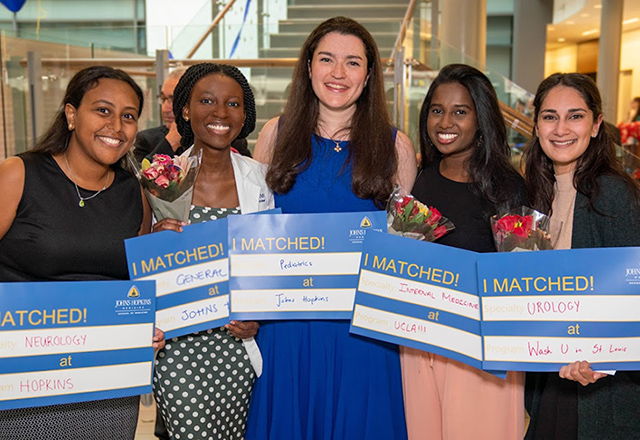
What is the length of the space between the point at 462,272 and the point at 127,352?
1.10m

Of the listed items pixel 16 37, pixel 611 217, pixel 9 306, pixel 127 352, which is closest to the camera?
pixel 9 306

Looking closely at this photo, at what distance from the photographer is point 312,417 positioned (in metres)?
2.52

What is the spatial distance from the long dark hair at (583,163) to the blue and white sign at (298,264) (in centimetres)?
65

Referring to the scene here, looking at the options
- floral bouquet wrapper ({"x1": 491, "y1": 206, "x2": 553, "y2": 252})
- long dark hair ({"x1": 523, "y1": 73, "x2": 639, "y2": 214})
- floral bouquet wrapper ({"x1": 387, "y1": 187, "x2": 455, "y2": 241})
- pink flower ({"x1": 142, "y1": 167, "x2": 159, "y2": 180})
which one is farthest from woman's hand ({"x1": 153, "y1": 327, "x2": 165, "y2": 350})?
long dark hair ({"x1": 523, "y1": 73, "x2": 639, "y2": 214})

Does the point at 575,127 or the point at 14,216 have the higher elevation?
the point at 575,127

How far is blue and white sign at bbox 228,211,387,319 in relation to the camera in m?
2.31

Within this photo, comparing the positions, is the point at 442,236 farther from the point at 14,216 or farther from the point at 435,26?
the point at 435,26

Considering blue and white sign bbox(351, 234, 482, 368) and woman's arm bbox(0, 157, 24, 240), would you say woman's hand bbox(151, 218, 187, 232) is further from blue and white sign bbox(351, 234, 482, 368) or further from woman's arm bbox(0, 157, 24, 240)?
blue and white sign bbox(351, 234, 482, 368)

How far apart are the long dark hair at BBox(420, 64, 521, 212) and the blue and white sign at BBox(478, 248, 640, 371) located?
442mm

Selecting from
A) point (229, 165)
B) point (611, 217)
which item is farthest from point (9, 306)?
point (611, 217)

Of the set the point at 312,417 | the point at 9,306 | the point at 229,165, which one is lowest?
the point at 312,417

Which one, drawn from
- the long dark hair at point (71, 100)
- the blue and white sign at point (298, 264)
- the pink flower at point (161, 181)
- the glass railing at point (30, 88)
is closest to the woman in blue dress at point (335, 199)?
the blue and white sign at point (298, 264)

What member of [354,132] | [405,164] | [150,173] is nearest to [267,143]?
[354,132]

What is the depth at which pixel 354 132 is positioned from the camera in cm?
267
